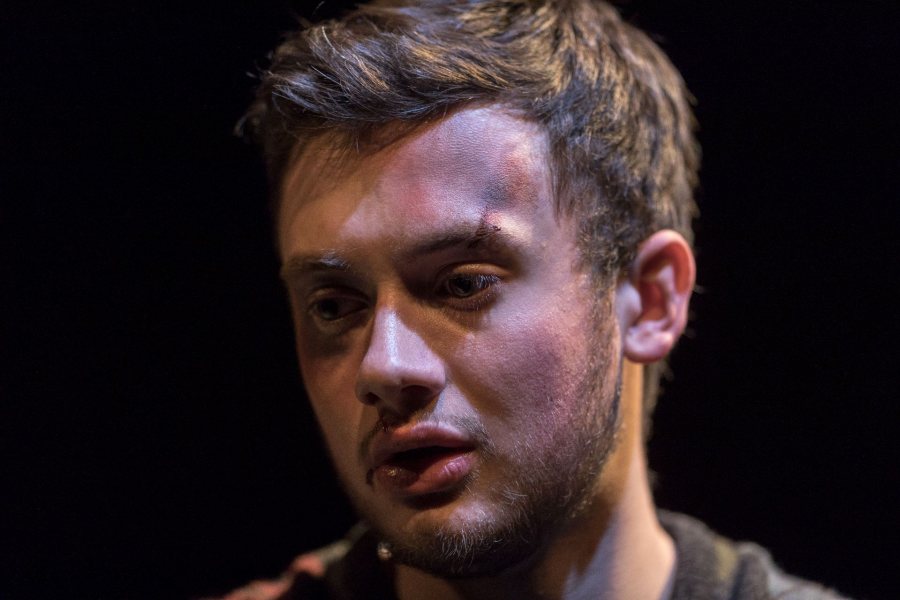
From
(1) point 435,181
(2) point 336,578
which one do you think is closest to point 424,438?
(1) point 435,181

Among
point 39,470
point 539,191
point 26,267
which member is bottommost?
point 39,470

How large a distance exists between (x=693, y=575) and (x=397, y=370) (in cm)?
68

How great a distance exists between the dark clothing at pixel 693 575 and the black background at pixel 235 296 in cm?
36

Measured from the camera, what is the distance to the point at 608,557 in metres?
1.67

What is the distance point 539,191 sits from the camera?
5.22ft

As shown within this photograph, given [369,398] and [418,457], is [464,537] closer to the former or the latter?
[418,457]

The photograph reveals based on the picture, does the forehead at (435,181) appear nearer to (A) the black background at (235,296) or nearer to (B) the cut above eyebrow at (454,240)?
(B) the cut above eyebrow at (454,240)

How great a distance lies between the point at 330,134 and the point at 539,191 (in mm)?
366

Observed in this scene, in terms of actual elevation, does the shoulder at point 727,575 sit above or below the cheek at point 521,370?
below

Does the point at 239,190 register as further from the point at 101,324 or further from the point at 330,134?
the point at 330,134

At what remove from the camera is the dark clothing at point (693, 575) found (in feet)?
5.50

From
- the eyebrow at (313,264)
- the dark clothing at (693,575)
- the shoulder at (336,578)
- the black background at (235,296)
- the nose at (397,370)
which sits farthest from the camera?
the black background at (235,296)

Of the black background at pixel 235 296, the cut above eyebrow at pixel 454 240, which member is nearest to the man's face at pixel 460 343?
the cut above eyebrow at pixel 454 240

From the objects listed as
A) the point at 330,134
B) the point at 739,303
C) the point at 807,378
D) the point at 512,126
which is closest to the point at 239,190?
the point at 330,134
